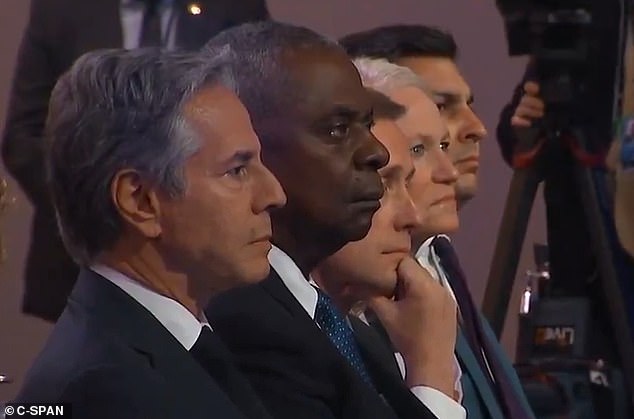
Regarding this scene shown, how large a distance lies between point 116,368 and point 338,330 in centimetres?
42

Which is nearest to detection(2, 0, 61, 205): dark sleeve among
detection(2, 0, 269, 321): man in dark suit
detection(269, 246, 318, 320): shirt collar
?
detection(2, 0, 269, 321): man in dark suit

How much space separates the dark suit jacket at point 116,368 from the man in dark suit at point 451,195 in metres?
0.54

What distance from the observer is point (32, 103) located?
95.1 inches

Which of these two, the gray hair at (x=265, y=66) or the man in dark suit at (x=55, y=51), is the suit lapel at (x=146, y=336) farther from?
the man in dark suit at (x=55, y=51)

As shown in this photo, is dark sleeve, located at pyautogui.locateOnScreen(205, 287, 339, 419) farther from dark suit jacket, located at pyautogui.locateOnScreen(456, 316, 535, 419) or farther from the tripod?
the tripod

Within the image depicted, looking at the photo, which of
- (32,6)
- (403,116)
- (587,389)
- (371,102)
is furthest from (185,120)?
(587,389)

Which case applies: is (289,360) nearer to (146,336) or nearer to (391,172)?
(146,336)

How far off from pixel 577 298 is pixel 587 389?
27 centimetres

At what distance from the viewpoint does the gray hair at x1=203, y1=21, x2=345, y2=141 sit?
1559 mm

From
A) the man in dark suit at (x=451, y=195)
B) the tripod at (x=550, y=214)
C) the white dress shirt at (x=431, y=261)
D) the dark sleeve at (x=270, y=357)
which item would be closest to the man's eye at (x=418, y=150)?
the man in dark suit at (x=451, y=195)

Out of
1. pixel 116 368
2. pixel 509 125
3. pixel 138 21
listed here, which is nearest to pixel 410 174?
pixel 116 368

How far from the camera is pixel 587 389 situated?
2.65 metres

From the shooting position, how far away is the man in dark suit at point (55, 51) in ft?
7.83

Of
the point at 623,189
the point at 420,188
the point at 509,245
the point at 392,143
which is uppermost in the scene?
the point at 392,143
